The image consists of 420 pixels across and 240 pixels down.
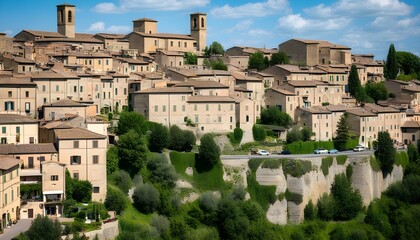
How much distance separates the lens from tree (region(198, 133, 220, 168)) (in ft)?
178

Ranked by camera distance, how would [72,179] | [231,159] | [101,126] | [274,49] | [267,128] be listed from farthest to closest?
[274,49]
[267,128]
[231,159]
[101,126]
[72,179]

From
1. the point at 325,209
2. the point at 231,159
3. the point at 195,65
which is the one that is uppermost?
the point at 195,65

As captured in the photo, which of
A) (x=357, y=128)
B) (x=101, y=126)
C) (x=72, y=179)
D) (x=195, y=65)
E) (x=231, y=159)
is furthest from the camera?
(x=195, y=65)

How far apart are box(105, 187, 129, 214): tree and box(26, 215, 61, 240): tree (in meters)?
7.14

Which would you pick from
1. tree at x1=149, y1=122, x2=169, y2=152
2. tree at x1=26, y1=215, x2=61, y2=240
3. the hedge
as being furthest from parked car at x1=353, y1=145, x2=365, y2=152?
tree at x1=26, y1=215, x2=61, y2=240

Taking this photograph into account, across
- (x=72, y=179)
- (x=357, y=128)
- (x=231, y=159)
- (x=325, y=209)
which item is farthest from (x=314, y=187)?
(x=72, y=179)

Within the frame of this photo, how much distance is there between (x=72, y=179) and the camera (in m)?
44.2

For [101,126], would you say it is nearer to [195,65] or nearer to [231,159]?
[231,159]

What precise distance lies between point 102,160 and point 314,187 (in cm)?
1837

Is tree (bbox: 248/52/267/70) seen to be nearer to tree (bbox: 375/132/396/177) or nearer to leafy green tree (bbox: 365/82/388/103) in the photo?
leafy green tree (bbox: 365/82/388/103)

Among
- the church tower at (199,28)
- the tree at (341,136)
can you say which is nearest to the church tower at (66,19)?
the church tower at (199,28)

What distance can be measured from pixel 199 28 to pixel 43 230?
5580 cm

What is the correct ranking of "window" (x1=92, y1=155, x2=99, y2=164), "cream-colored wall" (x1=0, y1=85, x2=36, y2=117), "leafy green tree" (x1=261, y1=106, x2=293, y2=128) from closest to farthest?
1. "window" (x1=92, y1=155, x2=99, y2=164)
2. "cream-colored wall" (x1=0, y1=85, x2=36, y2=117)
3. "leafy green tree" (x1=261, y1=106, x2=293, y2=128)

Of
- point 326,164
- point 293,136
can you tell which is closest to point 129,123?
point 293,136
